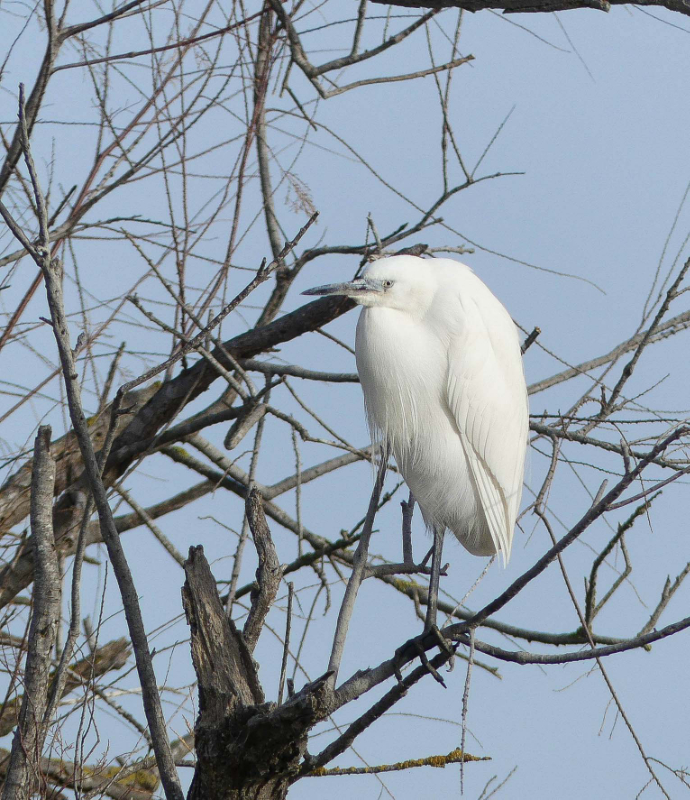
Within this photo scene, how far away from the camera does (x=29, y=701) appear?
7.69ft

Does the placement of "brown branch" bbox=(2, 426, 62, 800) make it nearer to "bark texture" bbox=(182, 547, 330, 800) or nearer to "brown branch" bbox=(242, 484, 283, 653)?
"bark texture" bbox=(182, 547, 330, 800)

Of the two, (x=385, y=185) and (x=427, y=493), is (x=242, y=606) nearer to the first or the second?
(x=427, y=493)

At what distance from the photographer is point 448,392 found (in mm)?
3074

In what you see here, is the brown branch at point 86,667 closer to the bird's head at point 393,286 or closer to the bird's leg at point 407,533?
the bird's leg at point 407,533

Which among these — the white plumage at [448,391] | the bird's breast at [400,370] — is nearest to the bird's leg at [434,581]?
the white plumage at [448,391]

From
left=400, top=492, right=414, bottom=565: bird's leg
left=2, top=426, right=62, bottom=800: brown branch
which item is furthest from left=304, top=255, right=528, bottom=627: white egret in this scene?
left=2, top=426, right=62, bottom=800: brown branch

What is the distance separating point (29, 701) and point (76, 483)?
5.34 feet

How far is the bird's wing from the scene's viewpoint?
305 cm

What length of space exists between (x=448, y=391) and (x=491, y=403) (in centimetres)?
16

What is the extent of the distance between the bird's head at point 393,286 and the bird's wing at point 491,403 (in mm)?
156

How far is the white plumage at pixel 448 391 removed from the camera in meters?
2.98

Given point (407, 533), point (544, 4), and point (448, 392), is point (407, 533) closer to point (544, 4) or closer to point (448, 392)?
point (448, 392)

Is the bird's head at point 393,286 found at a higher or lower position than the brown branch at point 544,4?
lower

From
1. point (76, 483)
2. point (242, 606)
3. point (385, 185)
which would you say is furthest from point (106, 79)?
point (242, 606)
